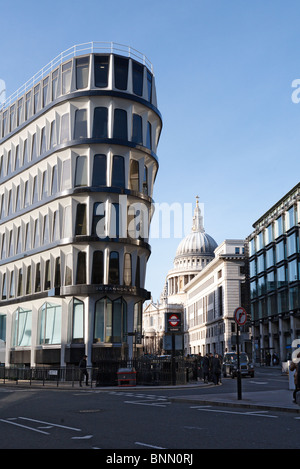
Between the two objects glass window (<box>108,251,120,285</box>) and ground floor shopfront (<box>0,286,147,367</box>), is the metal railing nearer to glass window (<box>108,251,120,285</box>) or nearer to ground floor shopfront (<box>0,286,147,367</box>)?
ground floor shopfront (<box>0,286,147,367</box>)

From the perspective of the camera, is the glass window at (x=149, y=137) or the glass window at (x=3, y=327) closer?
the glass window at (x=149, y=137)

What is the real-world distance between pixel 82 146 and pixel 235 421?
109 ft

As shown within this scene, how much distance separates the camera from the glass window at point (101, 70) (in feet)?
147

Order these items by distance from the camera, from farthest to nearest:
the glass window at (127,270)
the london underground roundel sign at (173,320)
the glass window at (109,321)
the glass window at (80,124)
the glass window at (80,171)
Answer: the glass window at (127,270) → the glass window at (80,124) → the glass window at (80,171) → the glass window at (109,321) → the london underground roundel sign at (173,320)

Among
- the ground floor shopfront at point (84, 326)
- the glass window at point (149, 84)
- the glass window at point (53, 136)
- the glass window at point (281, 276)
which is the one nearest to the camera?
the ground floor shopfront at point (84, 326)

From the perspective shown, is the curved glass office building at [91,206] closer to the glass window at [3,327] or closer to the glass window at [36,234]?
the glass window at [36,234]

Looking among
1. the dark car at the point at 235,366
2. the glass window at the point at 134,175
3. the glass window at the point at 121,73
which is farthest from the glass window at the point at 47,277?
the dark car at the point at 235,366

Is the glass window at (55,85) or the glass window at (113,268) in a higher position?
the glass window at (55,85)

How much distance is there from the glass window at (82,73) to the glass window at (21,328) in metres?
20.4

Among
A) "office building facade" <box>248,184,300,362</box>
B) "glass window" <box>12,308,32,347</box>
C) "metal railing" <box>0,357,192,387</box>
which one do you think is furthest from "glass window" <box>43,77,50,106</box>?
"office building facade" <box>248,184,300,362</box>

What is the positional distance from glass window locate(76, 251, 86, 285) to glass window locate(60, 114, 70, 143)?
9.35m

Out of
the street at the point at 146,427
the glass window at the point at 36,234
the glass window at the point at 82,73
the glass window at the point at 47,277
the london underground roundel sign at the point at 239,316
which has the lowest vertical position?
the street at the point at 146,427

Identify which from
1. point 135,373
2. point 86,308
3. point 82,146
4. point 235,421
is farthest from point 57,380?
point 235,421

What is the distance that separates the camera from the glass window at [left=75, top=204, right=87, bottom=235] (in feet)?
145
